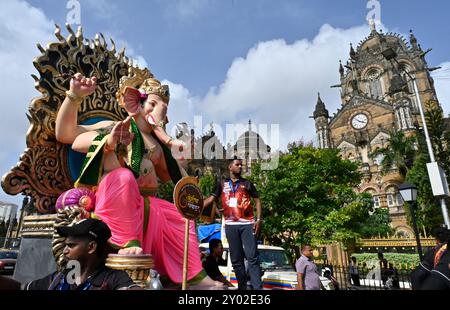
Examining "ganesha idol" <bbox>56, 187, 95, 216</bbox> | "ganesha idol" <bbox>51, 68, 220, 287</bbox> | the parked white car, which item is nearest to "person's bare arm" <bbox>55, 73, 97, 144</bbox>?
"ganesha idol" <bbox>51, 68, 220, 287</bbox>

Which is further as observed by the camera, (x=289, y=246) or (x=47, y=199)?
(x=289, y=246)

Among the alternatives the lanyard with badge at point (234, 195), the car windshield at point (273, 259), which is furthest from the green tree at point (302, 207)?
the lanyard with badge at point (234, 195)

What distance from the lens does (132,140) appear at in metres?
2.77

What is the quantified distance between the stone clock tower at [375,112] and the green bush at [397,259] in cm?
1441

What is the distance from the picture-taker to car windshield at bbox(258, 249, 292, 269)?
6910mm

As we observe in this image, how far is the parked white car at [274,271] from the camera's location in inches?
238

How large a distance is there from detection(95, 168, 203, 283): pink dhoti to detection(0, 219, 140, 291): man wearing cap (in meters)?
0.62

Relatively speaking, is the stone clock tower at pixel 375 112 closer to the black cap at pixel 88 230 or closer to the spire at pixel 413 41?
the spire at pixel 413 41

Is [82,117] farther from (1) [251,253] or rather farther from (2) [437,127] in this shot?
(2) [437,127]

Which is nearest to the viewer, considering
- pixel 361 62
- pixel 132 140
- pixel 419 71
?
pixel 132 140

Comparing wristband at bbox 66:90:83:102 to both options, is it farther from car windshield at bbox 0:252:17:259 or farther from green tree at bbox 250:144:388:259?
green tree at bbox 250:144:388:259

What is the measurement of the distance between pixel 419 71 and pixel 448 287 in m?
55.8
